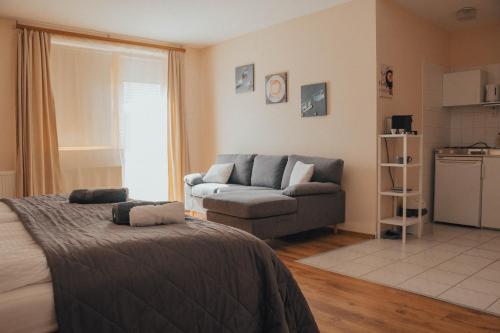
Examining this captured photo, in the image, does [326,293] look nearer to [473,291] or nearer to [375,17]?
[473,291]

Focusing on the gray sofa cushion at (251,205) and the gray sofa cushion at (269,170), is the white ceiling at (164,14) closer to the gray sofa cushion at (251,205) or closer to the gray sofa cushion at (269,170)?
the gray sofa cushion at (269,170)

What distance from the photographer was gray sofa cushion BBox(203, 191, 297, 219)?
3.87m

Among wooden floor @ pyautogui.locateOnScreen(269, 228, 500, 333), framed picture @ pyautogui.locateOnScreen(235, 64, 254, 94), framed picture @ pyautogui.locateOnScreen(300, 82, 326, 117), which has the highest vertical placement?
framed picture @ pyautogui.locateOnScreen(235, 64, 254, 94)

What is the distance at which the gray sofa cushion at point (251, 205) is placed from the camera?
3865mm

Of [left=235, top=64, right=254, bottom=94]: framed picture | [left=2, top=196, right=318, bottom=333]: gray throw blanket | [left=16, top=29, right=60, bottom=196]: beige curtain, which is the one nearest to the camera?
[left=2, top=196, right=318, bottom=333]: gray throw blanket

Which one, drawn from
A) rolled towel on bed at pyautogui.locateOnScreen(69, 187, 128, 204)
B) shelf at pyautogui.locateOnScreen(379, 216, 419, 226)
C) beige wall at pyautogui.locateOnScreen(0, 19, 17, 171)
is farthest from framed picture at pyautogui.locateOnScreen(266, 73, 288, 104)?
beige wall at pyautogui.locateOnScreen(0, 19, 17, 171)

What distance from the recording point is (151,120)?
6.23m

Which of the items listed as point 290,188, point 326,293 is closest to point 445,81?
point 290,188

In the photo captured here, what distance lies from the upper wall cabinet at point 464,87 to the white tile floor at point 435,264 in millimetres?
1739

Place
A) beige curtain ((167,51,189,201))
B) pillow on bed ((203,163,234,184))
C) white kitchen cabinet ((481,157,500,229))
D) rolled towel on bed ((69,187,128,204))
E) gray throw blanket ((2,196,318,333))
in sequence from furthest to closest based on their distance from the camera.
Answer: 1. beige curtain ((167,51,189,201))
2. pillow on bed ((203,163,234,184))
3. white kitchen cabinet ((481,157,500,229))
4. rolled towel on bed ((69,187,128,204))
5. gray throw blanket ((2,196,318,333))

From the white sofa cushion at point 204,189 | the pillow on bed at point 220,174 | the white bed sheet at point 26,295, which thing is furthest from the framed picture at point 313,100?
the white bed sheet at point 26,295

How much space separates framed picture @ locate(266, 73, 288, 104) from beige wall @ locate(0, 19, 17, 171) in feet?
10.4

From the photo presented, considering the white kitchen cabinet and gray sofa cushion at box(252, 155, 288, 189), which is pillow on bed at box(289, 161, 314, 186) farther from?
the white kitchen cabinet

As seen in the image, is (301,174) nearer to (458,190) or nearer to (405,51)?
(405,51)
